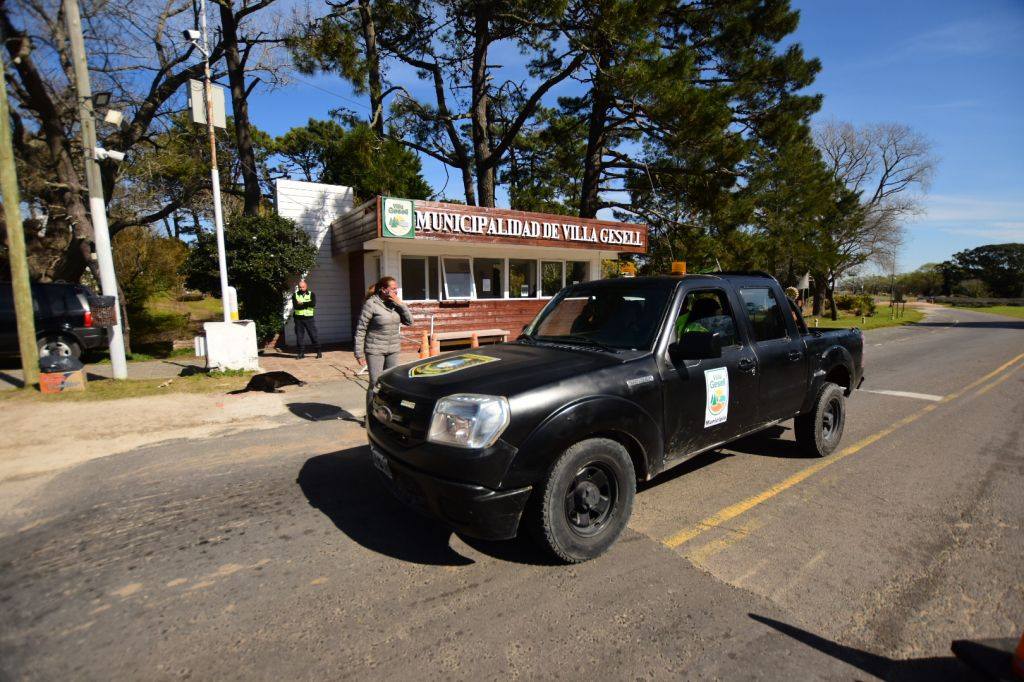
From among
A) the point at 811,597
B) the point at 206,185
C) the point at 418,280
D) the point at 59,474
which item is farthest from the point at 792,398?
the point at 206,185

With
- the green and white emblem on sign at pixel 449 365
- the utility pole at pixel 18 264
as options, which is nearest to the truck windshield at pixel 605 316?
the green and white emblem on sign at pixel 449 365

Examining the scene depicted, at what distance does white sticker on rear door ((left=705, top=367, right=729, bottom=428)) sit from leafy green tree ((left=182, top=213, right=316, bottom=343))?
12.4 metres

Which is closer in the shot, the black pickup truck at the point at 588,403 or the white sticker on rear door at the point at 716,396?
the black pickup truck at the point at 588,403

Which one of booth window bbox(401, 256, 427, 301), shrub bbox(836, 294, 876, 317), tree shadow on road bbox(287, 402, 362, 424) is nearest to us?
tree shadow on road bbox(287, 402, 362, 424)

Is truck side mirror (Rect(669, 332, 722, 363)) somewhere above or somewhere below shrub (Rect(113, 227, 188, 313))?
below

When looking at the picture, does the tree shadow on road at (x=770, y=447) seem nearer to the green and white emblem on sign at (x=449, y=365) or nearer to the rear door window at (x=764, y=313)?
the rear door window at (x=764, y=313)

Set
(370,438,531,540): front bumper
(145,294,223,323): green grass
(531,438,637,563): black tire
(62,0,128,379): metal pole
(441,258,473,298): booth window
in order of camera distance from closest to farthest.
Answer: (370,438,531,540): front bumper
(531,438,637,563): black tire
(62,0,128,379): metal pole
(441,258,473,298): booth window
(145,294,223,323): green grass

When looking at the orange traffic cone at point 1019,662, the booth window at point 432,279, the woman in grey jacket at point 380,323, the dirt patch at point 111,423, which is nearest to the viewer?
the orange traffic cone at point 1019,662

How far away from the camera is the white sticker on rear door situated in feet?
12.0

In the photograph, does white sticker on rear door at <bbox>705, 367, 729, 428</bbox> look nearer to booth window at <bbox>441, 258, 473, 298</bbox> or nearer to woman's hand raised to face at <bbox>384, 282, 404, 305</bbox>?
woman's hand raised to face at <bbox>384, 282, 404, 305</bbox>

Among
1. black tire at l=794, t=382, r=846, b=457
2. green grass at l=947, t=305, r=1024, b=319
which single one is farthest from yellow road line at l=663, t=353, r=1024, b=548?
green grass at l=947, t=305, r=1024, b=319

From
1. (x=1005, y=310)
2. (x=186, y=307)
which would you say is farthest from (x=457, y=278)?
(x=1005, y=310)

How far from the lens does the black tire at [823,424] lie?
4.81 meters

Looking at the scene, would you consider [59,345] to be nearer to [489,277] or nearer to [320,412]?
[320,412]
